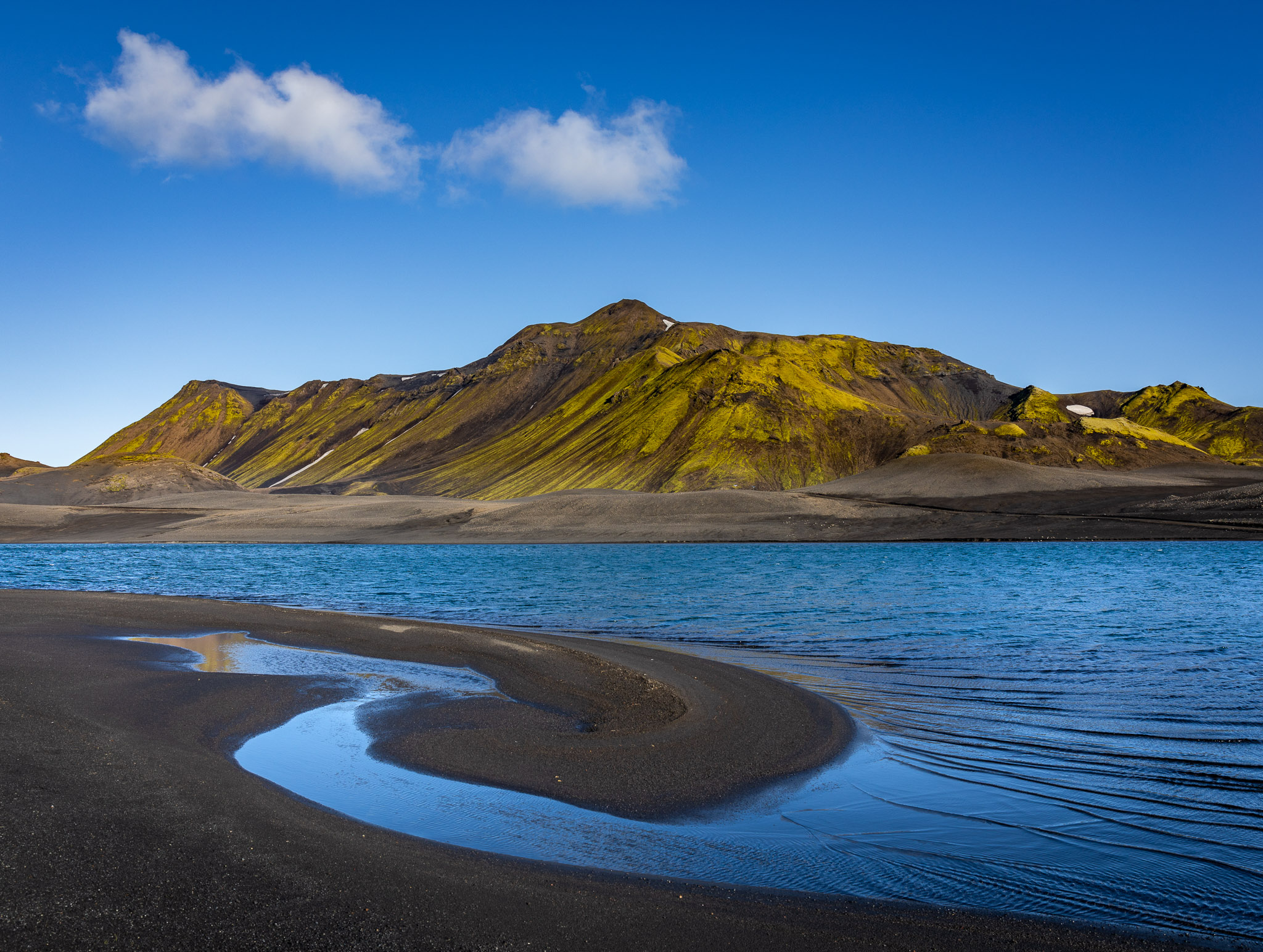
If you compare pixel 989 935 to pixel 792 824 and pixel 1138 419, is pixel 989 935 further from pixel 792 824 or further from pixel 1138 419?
pixel 1138 419

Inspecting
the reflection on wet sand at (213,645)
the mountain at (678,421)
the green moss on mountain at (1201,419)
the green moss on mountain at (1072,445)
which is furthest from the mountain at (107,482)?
the green moss on mountain at (1201,419)

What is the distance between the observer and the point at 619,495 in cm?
7575

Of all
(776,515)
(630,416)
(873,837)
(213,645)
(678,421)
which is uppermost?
(630,416)

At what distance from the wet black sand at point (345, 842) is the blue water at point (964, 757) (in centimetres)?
39

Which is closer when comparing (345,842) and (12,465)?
(345,842)

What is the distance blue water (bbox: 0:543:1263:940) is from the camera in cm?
527

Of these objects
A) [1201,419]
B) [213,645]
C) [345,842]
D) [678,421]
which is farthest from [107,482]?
[1201,419]

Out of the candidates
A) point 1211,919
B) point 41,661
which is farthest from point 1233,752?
point 41,661

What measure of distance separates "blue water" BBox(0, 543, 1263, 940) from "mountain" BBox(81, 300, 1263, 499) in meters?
82.1

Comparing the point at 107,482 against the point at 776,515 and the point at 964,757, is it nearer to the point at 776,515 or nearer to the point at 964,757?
the point at 776,515

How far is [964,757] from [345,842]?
5987 millimetres

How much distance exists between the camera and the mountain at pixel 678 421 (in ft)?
360

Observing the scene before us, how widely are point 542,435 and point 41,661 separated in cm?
12545

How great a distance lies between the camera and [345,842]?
17.9 feet
